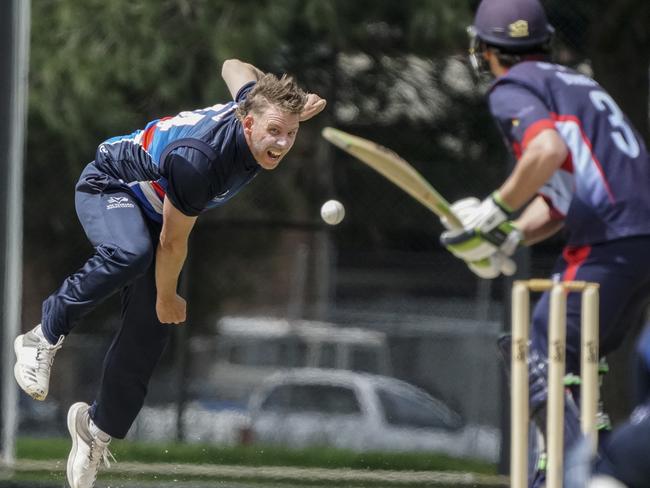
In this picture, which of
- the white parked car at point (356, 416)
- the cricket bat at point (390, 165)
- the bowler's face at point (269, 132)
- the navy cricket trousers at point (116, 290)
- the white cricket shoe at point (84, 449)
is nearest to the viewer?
the cricket bat at point (390, 165)

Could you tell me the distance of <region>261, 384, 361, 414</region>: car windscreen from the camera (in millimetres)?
9281

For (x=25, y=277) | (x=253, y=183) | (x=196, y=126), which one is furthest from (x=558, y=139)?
(x=25, y=277)

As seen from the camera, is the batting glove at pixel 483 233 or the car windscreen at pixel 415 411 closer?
the batting glove at pixel 483 233

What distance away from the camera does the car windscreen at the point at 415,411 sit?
9117 millimetres

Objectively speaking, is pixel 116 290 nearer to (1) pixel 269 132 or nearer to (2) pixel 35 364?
(2) pixel 35 364

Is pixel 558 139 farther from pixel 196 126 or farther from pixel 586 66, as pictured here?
pixel 586 66

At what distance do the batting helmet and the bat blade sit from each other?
0.64m

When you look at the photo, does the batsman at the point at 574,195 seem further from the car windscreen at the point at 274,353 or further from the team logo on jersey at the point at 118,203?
the car windscreen at the point at 274,353

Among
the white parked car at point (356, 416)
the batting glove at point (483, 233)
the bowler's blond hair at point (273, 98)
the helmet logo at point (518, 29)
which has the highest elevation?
the helmet logo at point (518, 29)

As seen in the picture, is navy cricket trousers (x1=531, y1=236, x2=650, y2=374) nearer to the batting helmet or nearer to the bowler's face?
the batting helmet

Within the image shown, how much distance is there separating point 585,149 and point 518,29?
554 millimetres

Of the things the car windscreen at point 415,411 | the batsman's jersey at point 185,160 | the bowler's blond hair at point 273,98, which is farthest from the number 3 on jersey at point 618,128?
the car windscreen at point 415,411

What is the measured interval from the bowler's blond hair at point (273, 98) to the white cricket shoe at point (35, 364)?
3.57 feet

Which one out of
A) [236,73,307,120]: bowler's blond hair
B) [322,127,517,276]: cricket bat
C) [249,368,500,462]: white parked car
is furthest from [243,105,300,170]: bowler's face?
[249,368,500,462]: white parked car
